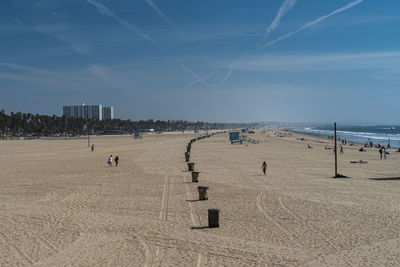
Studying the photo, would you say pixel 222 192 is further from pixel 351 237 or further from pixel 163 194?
pixel 351 237

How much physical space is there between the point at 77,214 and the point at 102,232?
2536mm

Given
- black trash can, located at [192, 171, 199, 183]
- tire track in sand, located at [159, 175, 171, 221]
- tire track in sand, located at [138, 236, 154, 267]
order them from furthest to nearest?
1. black trash can, located at [192, 171, 199, 183]
2. tire track in sand, located at [159, 175, 171, 221]
3. tire track in sand, located at [138, 236, 154, 267]

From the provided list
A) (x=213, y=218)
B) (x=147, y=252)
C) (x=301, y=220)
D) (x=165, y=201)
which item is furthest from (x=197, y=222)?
(x=301, y=220)

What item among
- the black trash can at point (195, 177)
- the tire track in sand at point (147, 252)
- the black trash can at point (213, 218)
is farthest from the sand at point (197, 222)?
the black trash can at point (195, 177)

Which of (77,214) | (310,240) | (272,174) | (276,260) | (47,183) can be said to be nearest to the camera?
(276,260)

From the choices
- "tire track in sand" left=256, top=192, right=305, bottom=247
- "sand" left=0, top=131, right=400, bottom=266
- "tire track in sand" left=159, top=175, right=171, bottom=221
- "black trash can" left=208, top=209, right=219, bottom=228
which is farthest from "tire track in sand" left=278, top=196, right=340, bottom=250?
"tire track in sand" left=159, top=175, right=171, bottom=221

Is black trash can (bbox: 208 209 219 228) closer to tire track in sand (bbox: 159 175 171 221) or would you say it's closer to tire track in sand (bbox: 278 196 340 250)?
tire track in sand (bbox: 159 175 171 221)

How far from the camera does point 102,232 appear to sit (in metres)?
9.84

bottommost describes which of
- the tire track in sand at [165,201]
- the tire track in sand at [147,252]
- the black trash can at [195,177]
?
the tire track in sand at [165,201]

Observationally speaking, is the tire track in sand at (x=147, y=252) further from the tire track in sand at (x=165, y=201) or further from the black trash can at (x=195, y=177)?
the black trash can at (x=195, y=177)

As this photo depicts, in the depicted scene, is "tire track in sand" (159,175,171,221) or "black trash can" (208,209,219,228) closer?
"black trash can" (208,209,219,228)

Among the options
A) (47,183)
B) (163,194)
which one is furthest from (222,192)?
(47,183)

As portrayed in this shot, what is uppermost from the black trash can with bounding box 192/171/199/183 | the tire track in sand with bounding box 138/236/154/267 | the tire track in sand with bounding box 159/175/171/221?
the black trash can with bounding box 192/171/199/183

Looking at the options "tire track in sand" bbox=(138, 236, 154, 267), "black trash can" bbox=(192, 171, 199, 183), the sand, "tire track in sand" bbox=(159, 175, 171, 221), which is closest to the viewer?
"tire track in sand" bbox=(138, 236, 154, 267)
